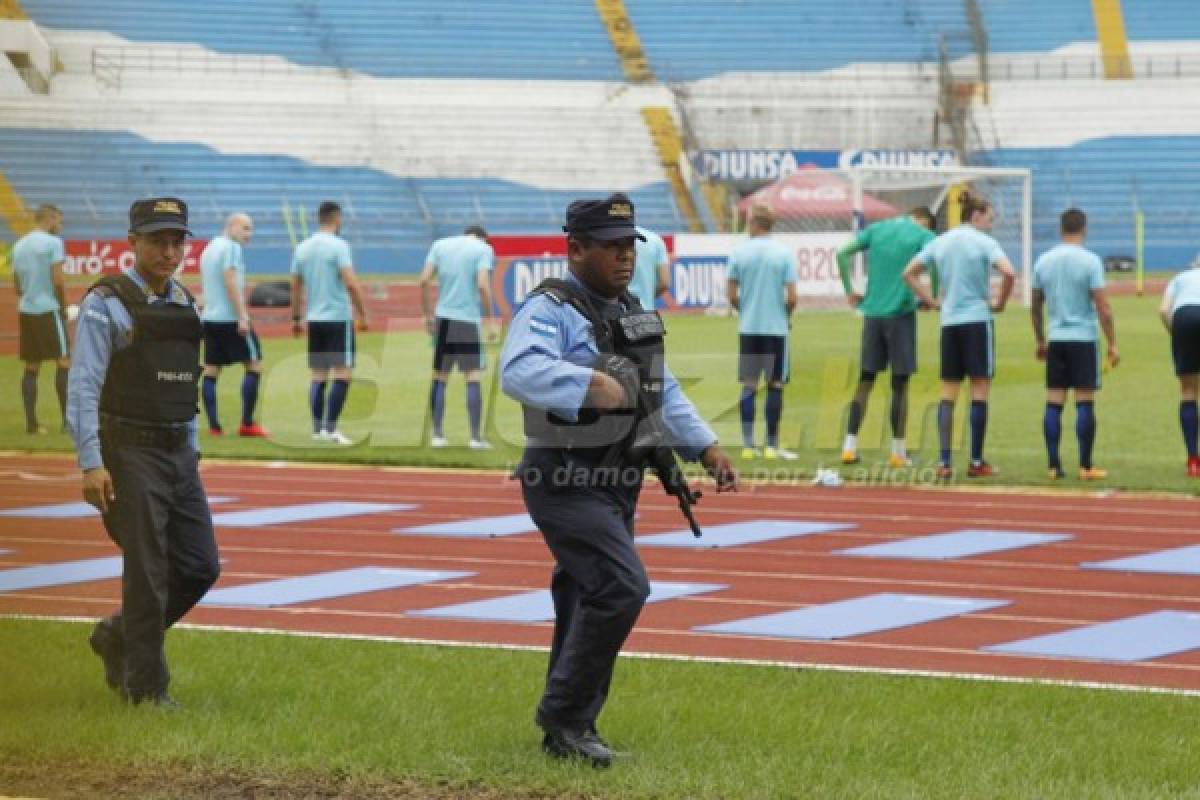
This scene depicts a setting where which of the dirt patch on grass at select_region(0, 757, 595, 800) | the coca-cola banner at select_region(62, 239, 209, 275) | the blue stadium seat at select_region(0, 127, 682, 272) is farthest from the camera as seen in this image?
the blue stadium seat at select_region(0, 127, 682, 272)

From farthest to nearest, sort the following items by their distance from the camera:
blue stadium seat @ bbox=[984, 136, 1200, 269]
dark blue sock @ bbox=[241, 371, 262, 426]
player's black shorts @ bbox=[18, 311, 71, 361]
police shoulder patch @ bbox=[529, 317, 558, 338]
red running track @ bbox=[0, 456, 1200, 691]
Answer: blue stadium seat @ bbox=[984, 136, 1200, 269], player's black shorts @ bbox=[18, 311, 71, 361], dark blue sock @ bbox=[241, 371, 262, 426], red running track @ bbox=[0, 456, 1200, 691], police shoulder patch @ bbox=[529, 317, 558, 338]

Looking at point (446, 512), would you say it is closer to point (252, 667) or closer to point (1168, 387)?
point (252, 667)

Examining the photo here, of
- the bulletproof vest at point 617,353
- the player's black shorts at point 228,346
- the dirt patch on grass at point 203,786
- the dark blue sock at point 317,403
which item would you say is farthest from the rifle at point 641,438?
the player's black shorts at point 228,346

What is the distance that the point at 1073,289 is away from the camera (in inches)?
595

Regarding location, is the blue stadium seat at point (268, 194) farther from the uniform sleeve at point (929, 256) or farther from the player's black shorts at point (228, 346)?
the uniform sleeve at point (929, 256)

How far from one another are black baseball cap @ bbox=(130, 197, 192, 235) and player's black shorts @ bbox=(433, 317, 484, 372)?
10.5 metres

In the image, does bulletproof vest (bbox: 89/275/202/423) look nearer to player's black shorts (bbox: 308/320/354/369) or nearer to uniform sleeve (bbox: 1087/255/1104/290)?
uniform sleeve (bbox: 1087/255/1104/290)

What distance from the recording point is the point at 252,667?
8227mm

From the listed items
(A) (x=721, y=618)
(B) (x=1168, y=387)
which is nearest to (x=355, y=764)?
(A) (x=721, y=618)

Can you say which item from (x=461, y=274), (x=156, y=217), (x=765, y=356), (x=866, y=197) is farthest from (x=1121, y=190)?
(x=156, y=217)

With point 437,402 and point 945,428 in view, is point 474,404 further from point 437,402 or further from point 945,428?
point 945,428

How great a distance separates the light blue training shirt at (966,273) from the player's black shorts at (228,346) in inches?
257

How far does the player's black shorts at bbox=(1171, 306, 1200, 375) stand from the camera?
15.3 meters

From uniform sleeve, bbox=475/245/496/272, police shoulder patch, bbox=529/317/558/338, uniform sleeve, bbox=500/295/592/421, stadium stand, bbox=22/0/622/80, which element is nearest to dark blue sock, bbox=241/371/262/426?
uniform sleeve, bbox=475/245/496/272
